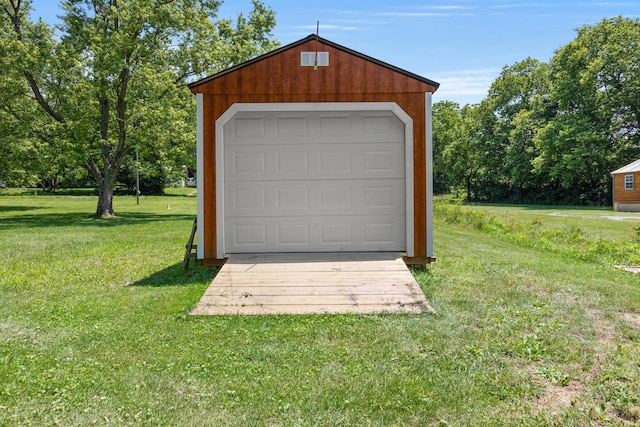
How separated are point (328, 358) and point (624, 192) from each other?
2741 centimetres

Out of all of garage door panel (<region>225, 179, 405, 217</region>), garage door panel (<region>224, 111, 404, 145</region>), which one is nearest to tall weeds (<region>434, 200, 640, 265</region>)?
garage door panel (<region>225, 179, 405, 217</region>)

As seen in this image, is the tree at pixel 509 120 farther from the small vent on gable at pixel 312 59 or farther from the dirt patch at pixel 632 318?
→ the dirt patch at pixel 632 318

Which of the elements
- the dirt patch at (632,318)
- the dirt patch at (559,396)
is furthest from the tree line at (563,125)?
the dirt patch at (559,396)

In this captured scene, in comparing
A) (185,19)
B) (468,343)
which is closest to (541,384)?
(468,343)

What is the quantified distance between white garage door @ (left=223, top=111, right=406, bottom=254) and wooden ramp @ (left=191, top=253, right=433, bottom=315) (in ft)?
1.75

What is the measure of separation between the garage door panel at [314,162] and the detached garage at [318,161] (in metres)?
0.02

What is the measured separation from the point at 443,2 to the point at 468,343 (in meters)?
7.61

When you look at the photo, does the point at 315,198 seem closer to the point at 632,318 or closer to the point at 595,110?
the point at 632,318

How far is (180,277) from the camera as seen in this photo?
24.3 feet

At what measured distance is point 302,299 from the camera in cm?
550

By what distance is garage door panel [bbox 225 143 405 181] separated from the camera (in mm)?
7414

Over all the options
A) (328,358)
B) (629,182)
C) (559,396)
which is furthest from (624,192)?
(328,358)

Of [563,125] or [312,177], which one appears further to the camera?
[563,125]

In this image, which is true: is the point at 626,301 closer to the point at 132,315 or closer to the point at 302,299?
the point at 302,299
